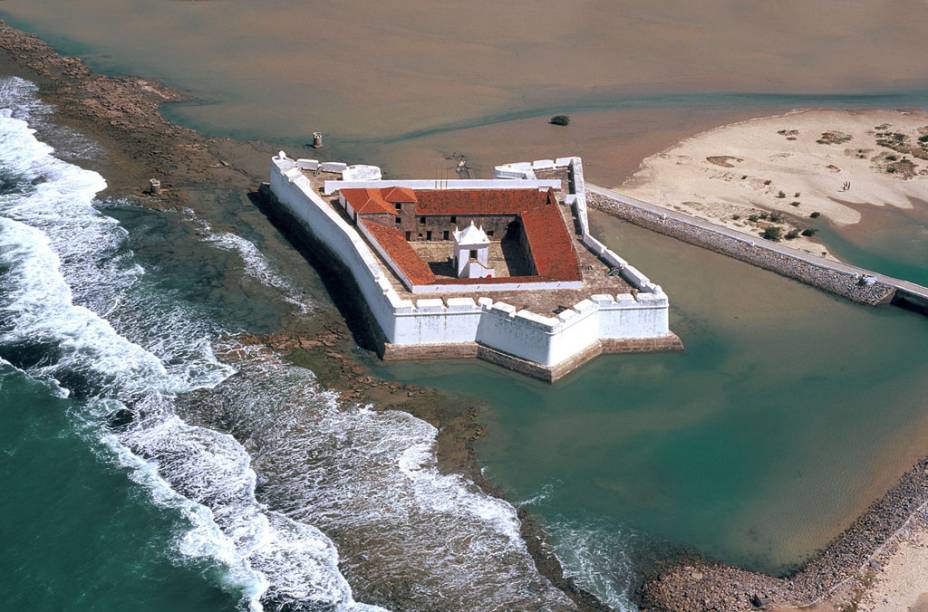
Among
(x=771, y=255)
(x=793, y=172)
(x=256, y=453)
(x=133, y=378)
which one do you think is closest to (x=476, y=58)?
(x=793, y=172)

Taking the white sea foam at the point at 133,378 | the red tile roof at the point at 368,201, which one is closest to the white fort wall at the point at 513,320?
the red tile roof at the point at 368,201

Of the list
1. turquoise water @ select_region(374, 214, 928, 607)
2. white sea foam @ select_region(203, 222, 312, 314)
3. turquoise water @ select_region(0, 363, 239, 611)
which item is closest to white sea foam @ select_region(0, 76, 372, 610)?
turquoise water @ select_region(0, 363, 239, 611)

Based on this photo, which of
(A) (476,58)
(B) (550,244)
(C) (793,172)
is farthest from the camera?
(A) (476,58)

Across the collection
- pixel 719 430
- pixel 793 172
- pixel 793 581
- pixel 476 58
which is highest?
pixel 476 58

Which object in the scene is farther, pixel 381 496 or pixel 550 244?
pixel 550 244

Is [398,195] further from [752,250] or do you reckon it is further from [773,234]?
[773,234]

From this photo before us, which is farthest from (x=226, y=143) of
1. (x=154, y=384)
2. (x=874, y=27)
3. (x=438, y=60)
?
(x=874, y=27)
